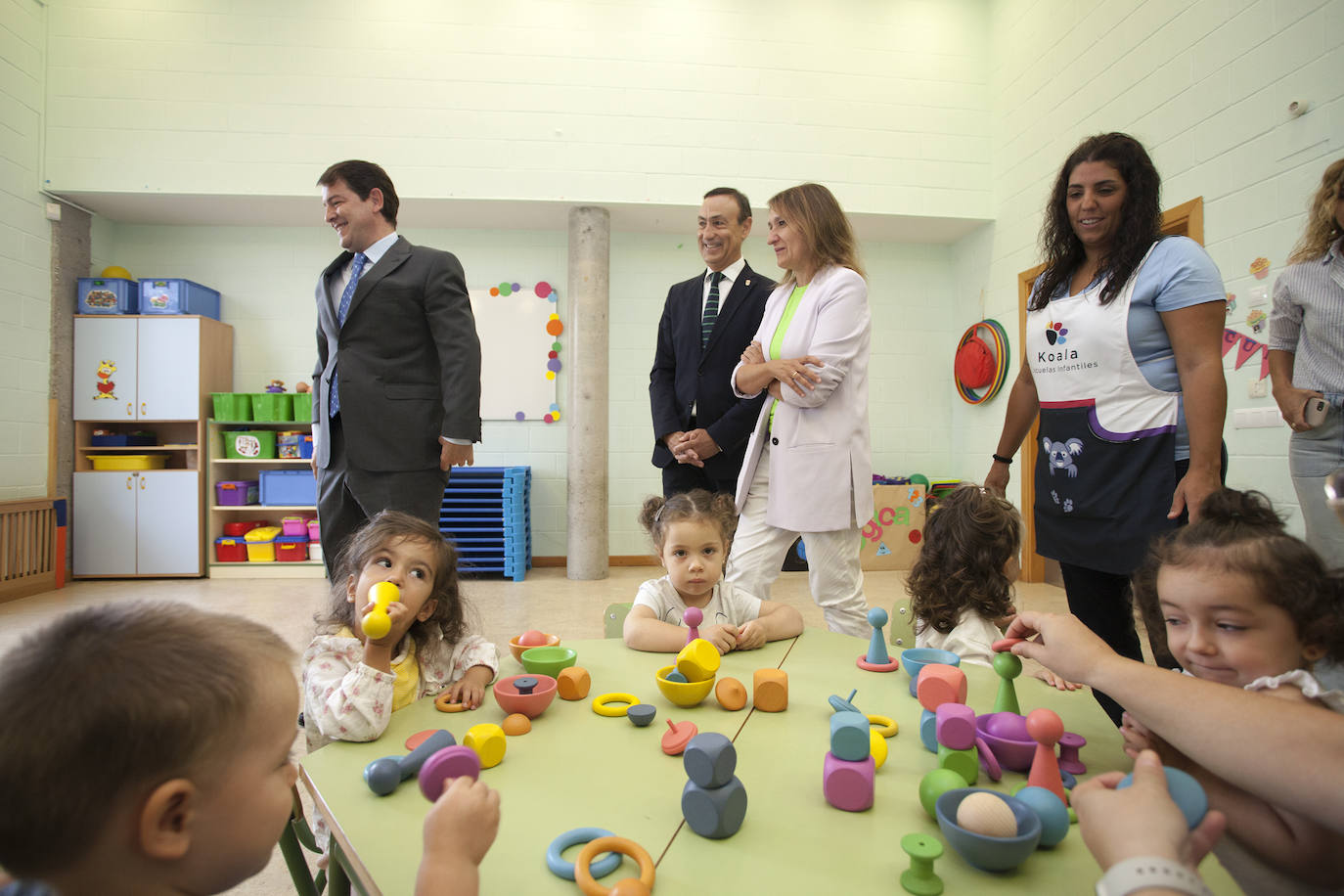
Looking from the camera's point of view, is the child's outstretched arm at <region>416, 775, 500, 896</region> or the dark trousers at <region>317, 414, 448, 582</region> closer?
the child's outstretched arm at <region>416, 775, 500, 896</region>

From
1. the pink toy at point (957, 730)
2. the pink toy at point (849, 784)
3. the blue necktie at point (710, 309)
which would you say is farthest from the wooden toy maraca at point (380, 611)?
the blue necktie at point (710, 309)

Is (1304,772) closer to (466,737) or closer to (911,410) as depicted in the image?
(466,737)

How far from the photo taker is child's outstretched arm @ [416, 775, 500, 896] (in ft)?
2.10

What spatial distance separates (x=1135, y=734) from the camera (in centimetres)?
87

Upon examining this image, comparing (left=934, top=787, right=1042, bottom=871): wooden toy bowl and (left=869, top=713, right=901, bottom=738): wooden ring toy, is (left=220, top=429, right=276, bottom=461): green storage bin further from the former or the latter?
(left=934, top=787, right=1042, bottom=871): wooden toy bowl

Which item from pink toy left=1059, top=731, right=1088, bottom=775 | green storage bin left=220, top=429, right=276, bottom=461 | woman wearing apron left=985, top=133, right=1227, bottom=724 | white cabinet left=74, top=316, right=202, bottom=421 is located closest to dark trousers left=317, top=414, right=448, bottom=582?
woman wearing apron left=985, top=133, right=1227, bottom=724

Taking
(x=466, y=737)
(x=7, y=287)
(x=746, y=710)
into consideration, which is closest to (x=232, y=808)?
(x=466, y=737)

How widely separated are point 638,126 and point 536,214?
3.12 ft

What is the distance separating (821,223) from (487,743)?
66.5 inches

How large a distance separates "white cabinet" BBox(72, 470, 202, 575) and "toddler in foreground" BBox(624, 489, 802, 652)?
15.5 feet

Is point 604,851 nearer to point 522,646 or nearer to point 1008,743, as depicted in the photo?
point 1008,743

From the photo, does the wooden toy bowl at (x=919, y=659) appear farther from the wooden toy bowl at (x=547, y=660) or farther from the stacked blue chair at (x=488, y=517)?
the stacked blue chair at (x=488, y=517)

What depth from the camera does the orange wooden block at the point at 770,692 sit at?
43.6 inches

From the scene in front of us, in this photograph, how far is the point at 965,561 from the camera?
1.72m
